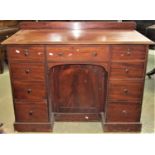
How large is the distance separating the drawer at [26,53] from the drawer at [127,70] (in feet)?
1.83

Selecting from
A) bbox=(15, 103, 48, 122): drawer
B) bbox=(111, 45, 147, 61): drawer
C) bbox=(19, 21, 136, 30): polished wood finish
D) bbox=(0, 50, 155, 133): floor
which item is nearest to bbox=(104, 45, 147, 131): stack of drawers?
bbox=(111, 45, 147, 61): drawer

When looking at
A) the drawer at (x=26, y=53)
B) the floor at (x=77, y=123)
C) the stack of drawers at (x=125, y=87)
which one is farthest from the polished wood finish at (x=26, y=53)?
the floor at (x=77, y=123)

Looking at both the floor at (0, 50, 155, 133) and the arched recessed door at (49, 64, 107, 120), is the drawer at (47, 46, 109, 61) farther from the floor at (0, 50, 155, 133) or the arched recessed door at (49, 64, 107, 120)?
the floor at (0, 50, 155, 133)

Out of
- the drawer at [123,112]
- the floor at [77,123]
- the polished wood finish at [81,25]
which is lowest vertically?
the floor at [77,123]

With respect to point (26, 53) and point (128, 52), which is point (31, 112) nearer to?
point (26, 53)

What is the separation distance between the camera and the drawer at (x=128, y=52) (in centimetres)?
161

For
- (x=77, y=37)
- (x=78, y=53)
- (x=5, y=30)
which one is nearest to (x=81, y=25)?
(x=77, y=37)

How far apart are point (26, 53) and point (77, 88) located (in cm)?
59

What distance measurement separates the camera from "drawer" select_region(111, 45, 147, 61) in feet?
5.28

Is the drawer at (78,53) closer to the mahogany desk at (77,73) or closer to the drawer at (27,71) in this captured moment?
the mahogany desk at (77,73)

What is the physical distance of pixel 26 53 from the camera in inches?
64.2

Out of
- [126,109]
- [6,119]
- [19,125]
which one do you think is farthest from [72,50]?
[6,119]
